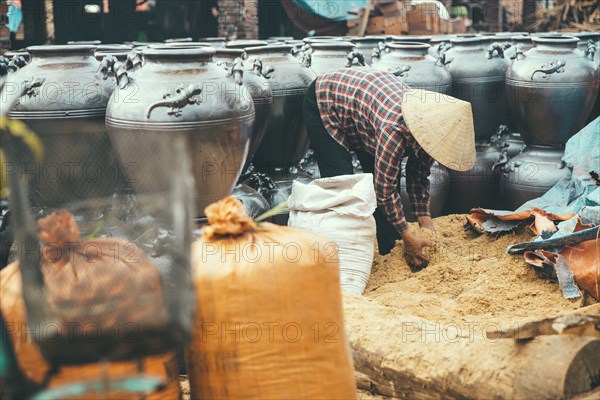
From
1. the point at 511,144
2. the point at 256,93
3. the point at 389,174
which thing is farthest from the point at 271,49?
the point at 511,144

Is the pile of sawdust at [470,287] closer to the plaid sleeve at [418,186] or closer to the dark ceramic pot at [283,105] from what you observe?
the plaid sleeve at [418,186]

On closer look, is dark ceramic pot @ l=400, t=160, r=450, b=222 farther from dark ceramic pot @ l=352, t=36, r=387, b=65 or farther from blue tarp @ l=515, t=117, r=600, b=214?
dark ceramic pot @ l=352, t=36, r=387, b=65

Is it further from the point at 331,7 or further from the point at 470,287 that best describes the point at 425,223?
the point at 331,7

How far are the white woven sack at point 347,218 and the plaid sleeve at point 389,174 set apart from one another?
0.10 m

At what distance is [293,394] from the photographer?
2840mm

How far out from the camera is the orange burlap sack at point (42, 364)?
228 centimetres

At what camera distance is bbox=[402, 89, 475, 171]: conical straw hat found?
475 centimetres

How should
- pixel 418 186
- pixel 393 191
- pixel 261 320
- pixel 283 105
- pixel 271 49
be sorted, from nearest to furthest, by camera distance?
pixel 261 320, pixel 393 191, pixel 418 186, pixel 283 105, pixel 271 49

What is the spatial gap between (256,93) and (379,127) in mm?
854

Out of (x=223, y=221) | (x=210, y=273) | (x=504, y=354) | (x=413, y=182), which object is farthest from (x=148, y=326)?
(x=413, y=182)

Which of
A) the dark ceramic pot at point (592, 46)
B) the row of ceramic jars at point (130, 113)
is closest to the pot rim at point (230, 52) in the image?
the row of ceramic jars at point (130, 113)

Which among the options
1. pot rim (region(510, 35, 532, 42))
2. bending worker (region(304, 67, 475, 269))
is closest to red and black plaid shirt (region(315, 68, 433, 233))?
bending worker (region(304, 67, 475, 269))

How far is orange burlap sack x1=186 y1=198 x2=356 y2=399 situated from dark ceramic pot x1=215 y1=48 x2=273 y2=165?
233 cm

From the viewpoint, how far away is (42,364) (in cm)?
246
